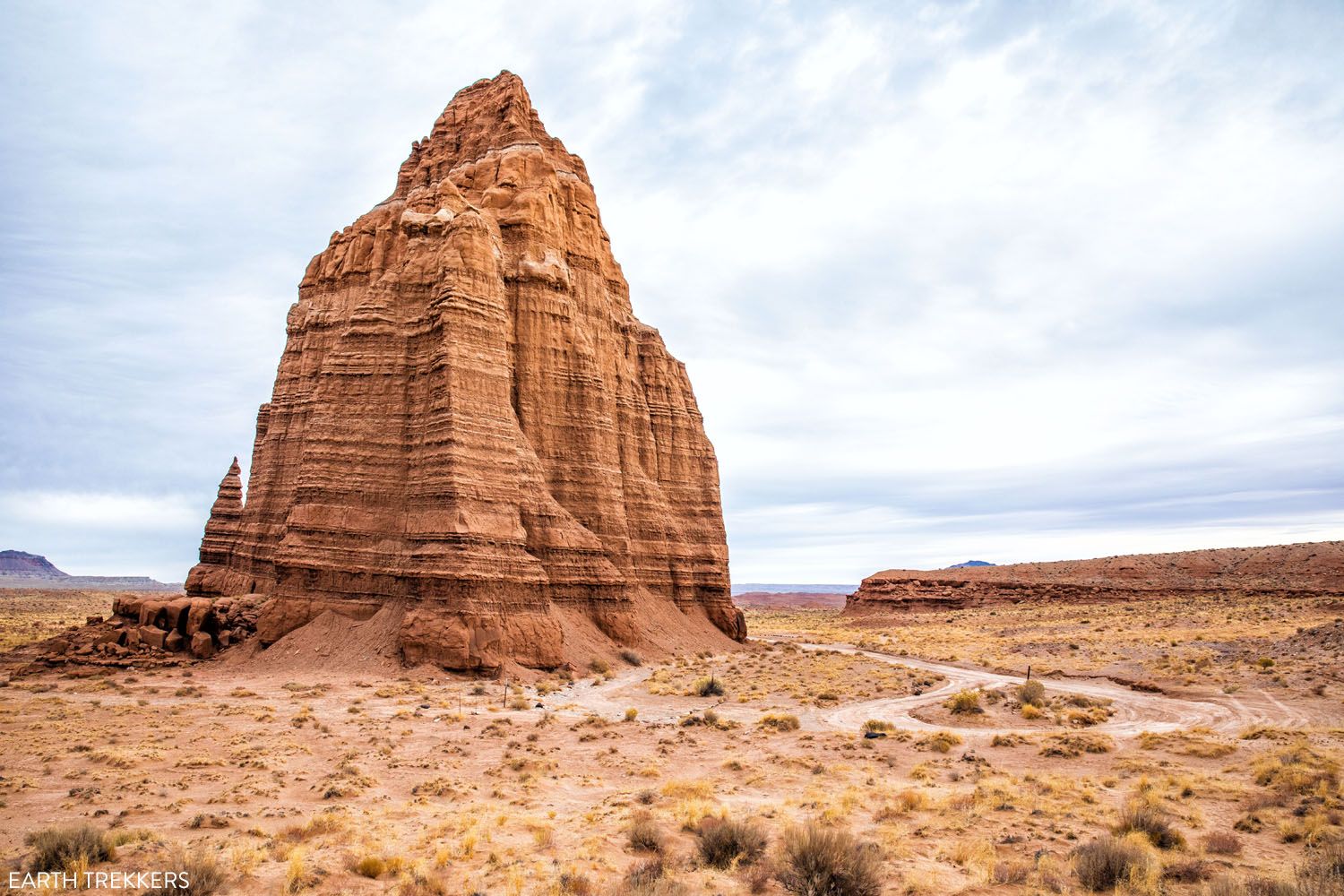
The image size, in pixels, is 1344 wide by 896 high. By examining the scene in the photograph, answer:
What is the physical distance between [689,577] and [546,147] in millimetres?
30911

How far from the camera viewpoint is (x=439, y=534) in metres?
33.0

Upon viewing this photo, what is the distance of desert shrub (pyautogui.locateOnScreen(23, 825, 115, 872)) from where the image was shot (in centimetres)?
1059

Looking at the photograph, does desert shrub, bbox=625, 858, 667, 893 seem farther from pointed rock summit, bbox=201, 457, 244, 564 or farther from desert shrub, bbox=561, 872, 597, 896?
pointed rock summit, bbox=201, 457, 244, 564

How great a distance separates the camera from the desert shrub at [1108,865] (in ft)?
34.5

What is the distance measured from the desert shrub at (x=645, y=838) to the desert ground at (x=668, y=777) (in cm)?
5

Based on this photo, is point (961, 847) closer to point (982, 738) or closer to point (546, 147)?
point (982, 738)

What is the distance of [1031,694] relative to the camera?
2878 centimetres

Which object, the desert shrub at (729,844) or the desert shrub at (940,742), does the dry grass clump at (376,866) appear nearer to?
the desert shrub at (729,844)

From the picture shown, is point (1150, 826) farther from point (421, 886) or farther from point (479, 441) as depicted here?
point (479, 441)

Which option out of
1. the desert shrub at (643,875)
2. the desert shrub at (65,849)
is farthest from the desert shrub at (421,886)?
the desert shrub at (65,849)

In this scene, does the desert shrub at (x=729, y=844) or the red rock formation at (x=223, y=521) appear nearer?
the desert shrub at (x=729, y=844)

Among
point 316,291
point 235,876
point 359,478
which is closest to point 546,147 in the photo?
point 316,291

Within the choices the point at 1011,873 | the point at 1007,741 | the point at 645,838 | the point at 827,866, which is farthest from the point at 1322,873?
the point at 1007,741

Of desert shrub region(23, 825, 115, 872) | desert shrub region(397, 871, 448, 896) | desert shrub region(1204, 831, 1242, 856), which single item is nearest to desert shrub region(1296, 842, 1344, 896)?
desert shrub region(1204, 831, 1242, 856)
